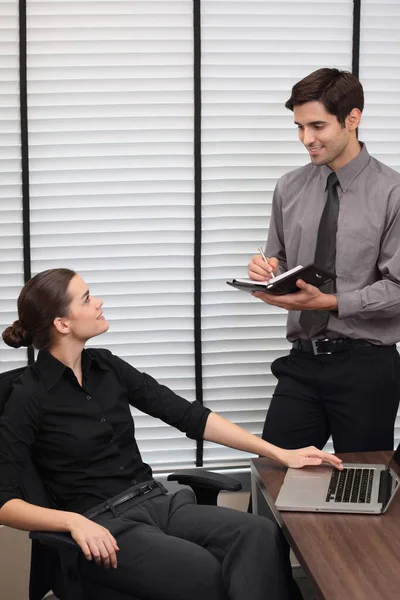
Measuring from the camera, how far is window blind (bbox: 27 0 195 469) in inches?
132

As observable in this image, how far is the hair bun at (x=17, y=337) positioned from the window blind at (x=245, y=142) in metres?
1.22

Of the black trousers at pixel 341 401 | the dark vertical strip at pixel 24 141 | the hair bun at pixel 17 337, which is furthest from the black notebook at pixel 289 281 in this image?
the dark vertical strip at pixel 24 141

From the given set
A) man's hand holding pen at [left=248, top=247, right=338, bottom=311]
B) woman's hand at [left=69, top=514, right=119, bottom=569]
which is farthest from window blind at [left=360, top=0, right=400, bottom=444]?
woman's hand at [left=69, top=514, right=119, bottom=569]

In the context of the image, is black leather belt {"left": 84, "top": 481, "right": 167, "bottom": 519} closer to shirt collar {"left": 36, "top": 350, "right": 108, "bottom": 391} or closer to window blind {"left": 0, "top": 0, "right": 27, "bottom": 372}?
shirt collar {"left": 36, "top": 350, "right": 108, "bottom": 391}

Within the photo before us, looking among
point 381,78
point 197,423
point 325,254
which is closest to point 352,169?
point 325,254

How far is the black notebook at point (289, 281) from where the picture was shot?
2.46 metres

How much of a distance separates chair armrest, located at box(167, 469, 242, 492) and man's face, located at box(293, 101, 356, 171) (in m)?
1.11

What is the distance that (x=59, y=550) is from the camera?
6.85 feet

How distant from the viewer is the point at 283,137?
11.5 feet

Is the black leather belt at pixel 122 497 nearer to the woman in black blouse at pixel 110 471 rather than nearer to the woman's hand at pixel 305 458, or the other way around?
the woman in black blouse at pixel 110 471

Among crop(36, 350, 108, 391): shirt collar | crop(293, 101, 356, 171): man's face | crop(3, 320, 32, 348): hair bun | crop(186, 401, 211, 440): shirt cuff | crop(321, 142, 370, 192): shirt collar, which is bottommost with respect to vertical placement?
crop(186, 401, 211, 440): shirt cuff

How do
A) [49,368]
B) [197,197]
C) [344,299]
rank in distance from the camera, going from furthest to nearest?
[197,197] < [344,299] < [49,368]

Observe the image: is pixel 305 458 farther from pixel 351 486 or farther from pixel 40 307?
pixel 40 307

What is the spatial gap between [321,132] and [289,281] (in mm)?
560
